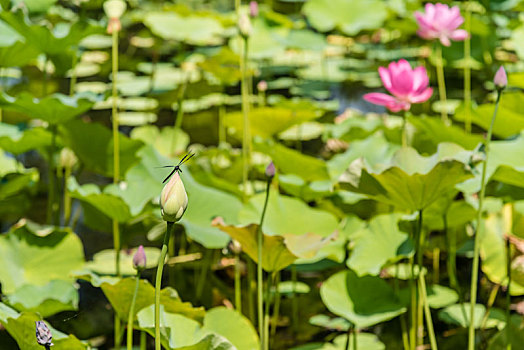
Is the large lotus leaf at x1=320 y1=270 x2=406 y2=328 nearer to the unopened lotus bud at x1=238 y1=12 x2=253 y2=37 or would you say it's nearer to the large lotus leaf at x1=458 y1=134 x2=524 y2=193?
the large lotus leaf at x1=458 y1=134 x2=524 y2=193

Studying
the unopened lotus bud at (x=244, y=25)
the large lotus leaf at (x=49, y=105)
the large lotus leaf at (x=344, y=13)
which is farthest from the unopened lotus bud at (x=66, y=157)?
the large lotus leaf at (x=344, y=13)

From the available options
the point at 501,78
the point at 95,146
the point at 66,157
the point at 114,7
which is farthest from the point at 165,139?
the point at 501,78

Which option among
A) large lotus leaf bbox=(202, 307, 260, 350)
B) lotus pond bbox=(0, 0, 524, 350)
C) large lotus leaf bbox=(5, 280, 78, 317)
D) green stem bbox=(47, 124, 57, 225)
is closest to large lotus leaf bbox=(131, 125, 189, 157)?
lotus pond bbox=(0, 0, 524, 350)

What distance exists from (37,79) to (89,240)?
1634 millimetres

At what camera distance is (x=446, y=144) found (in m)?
1.10

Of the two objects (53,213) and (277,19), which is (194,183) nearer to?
(53,213)

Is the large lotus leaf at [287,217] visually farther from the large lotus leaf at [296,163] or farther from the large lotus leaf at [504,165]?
the large lotus leaf at [504,165]

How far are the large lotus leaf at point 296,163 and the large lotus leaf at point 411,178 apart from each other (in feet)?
1.12

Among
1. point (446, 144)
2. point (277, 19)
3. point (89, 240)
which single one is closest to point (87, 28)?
point (89, 240)

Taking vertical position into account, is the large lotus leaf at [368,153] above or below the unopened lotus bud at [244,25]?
below

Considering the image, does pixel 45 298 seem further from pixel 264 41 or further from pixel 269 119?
pixel 264 41

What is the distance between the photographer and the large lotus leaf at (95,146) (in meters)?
1.46

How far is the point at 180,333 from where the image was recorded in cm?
91

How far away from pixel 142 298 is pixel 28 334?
0.18 meters
